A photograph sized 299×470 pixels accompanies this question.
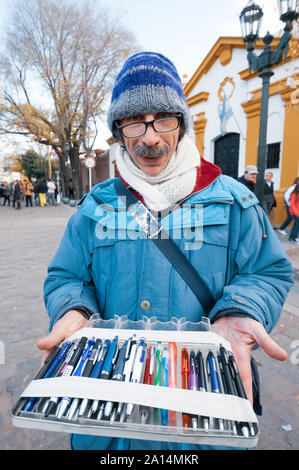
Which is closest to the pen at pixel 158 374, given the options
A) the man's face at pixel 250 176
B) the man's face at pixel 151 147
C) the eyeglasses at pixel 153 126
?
the man's face at pixel 151 147

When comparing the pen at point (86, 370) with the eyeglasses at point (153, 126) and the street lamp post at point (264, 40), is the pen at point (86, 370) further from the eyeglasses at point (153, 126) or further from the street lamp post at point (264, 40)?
the street lamp post at point (264, 40)

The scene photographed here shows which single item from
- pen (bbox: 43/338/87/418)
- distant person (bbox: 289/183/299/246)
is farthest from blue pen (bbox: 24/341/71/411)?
distant person (bbox: 289/183/299/246)

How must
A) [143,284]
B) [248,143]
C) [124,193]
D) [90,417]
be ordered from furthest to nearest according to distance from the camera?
[248,143], [124,193], [143,284], [90,417]

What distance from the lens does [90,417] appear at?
79 cm

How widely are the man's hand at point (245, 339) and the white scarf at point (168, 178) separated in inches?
22.8

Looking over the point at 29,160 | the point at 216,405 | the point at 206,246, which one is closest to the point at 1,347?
the point at 206,246

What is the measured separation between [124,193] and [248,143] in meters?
10.9

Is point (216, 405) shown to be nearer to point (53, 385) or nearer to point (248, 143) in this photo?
point (53, 385)

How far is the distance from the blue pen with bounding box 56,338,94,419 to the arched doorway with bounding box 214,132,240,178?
11943mm

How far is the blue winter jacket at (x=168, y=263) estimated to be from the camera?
50.0 inches

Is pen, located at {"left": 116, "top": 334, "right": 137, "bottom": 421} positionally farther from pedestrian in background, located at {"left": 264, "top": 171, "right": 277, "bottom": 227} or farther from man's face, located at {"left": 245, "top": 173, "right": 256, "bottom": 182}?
pedestrian in background, located at {"left": 264, "top": 171, "right": 277, "bottom": 227}

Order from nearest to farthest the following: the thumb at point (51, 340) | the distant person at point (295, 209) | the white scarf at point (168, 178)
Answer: the thumb at point (51, 340) < the white scarf at point (168, 178) < the distant person at point (295, 209)
